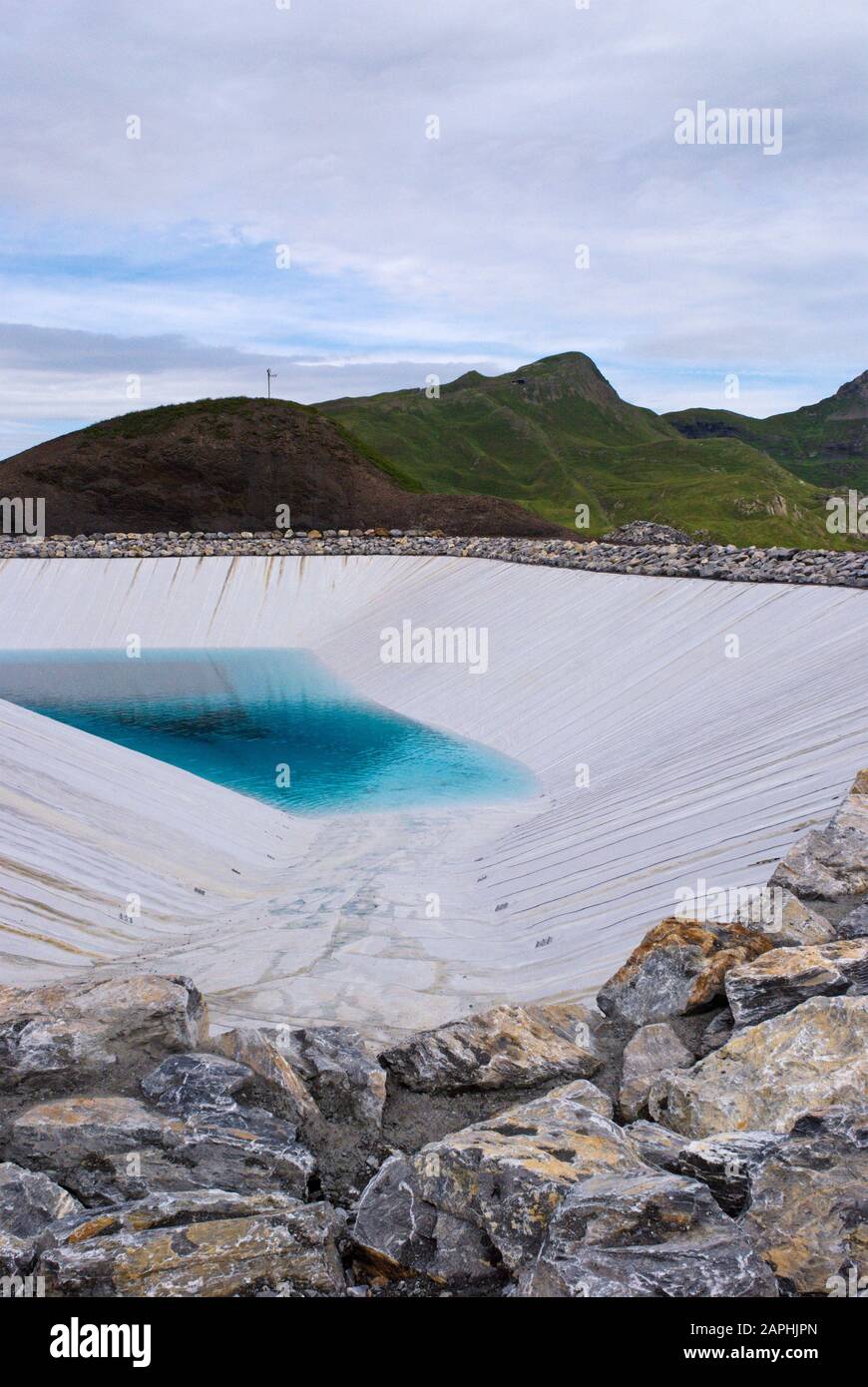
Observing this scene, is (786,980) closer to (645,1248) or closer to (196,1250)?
(645,1248)

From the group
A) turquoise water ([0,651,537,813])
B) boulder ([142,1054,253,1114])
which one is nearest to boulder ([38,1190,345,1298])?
boulder ([142,1054,253,1114])

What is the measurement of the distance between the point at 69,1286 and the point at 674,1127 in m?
2.70

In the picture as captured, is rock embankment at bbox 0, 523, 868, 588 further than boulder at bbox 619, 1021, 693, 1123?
Yes

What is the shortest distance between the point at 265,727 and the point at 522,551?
15833mm

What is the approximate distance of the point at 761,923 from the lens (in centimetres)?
691

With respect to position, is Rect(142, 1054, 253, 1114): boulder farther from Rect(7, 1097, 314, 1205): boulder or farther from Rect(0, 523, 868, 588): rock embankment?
Rect(0, 523, 868, 588): rock embankment

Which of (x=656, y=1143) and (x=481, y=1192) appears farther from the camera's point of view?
(x=656, y=1143)

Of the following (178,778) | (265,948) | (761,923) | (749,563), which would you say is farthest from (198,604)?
(761,923)

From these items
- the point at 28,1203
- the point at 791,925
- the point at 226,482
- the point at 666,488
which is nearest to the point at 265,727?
the point at 791,925

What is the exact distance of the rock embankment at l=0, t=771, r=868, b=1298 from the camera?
387cm

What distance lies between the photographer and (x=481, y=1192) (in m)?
4.19

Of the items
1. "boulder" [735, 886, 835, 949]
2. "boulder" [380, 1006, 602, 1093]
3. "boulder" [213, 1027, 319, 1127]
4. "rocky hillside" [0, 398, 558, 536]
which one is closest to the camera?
"boulder" [213, 1027, 319, 1127]

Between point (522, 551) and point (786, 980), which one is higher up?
point (522, 551)

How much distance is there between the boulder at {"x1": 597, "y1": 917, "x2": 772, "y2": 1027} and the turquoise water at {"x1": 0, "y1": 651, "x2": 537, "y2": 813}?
37.9 feet
